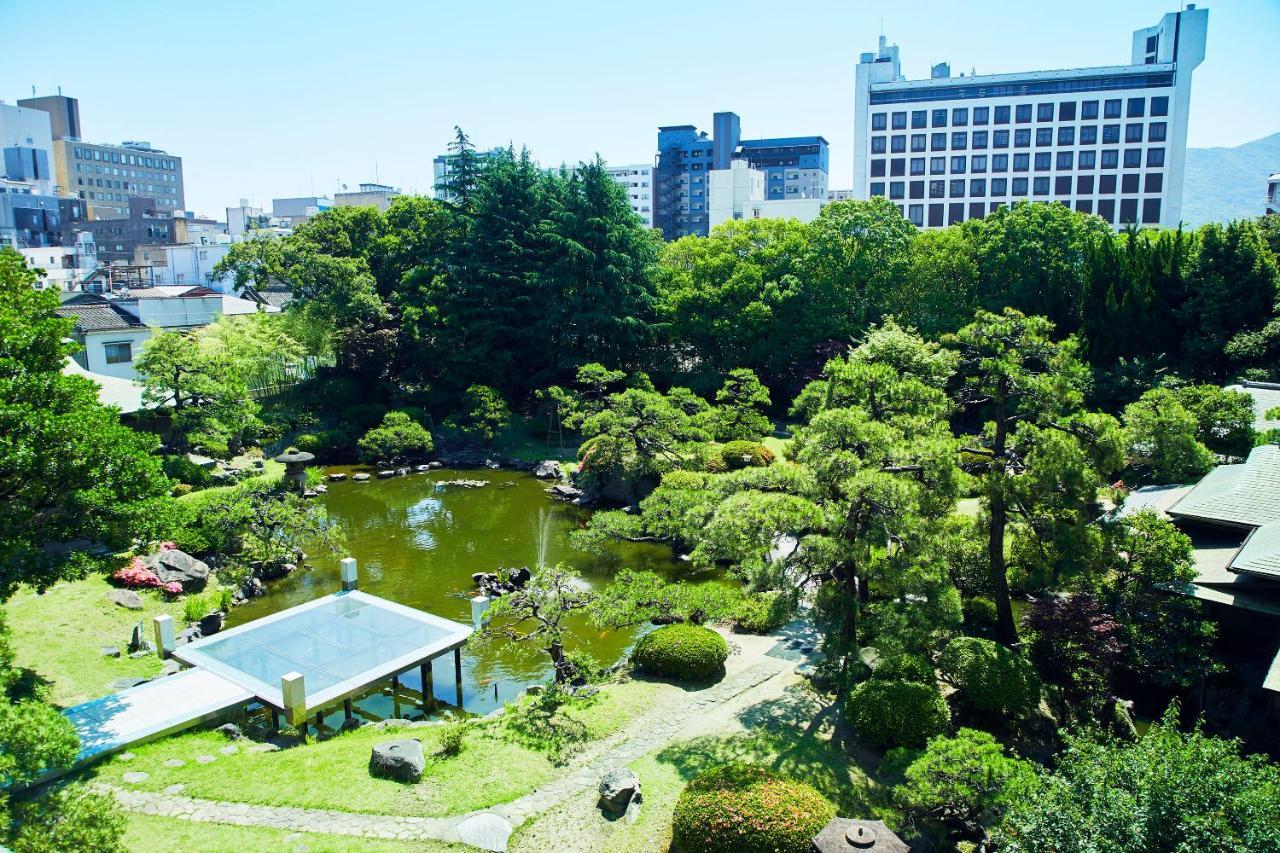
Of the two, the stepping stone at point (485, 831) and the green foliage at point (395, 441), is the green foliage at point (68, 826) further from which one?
the green foliage at point (395, 441)

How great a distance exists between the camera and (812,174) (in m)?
94.2

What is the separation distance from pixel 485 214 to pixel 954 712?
2909cm

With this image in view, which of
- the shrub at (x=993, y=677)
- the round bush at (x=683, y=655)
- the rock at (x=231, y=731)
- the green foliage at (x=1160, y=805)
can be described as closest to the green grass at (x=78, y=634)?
the rock at (x=231, y=731)

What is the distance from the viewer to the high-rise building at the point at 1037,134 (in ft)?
195

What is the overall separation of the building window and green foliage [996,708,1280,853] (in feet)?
114

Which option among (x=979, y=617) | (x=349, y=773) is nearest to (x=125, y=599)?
(x=349, y=773)

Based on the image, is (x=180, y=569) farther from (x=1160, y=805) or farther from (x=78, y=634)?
(x=1160, y=805)

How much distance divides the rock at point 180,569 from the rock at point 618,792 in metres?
12.8

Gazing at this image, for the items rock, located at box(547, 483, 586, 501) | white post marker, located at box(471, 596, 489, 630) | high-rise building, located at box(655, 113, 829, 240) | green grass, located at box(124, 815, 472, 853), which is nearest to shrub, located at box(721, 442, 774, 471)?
rock, located at box(547, 483, 586, 501)

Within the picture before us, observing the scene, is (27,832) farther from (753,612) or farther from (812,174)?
(812,174)

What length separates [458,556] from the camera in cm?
2189

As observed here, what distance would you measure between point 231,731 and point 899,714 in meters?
9.63

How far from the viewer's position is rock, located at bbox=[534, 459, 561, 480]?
98.4 feet

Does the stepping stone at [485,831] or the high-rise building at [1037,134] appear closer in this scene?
the stepping stone at [485,831]
